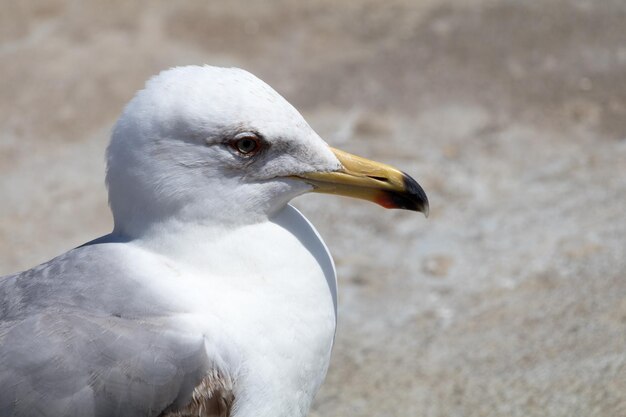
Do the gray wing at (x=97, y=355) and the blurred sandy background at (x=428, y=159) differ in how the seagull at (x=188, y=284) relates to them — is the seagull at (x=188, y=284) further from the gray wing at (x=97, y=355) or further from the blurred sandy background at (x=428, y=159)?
the blurred sandy background at (x=428, y=159)

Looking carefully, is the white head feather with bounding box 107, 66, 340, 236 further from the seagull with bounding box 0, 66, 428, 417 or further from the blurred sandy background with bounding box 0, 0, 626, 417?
the blurred sandy background with bounding box 0, 0, 626, 417

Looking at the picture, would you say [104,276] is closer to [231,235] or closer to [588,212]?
[231,235]

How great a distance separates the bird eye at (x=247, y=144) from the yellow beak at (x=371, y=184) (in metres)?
0.22

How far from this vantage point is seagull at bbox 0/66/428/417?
2.91 metres

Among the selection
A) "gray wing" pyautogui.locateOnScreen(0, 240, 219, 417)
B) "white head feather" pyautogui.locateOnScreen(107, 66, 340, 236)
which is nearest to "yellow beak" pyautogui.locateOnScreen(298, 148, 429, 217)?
"white head feather" pyautogui.locateOnScreen(107, 66, 340, 236)

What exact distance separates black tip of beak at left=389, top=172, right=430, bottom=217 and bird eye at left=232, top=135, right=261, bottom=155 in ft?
1.68

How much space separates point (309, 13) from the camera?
837 cm

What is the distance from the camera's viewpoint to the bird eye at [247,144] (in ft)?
9.85

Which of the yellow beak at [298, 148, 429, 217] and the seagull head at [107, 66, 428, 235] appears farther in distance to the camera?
the yellow beak at [298, 148, 429, 217]

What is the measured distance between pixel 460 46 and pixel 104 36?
3.02 m

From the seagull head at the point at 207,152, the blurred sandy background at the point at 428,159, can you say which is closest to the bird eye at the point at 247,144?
the seagull head at the point at 207,152

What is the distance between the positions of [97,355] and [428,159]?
4.14 meters

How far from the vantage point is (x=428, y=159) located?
6703 millimetres

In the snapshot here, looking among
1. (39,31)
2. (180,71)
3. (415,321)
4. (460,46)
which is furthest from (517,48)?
(180,71)
